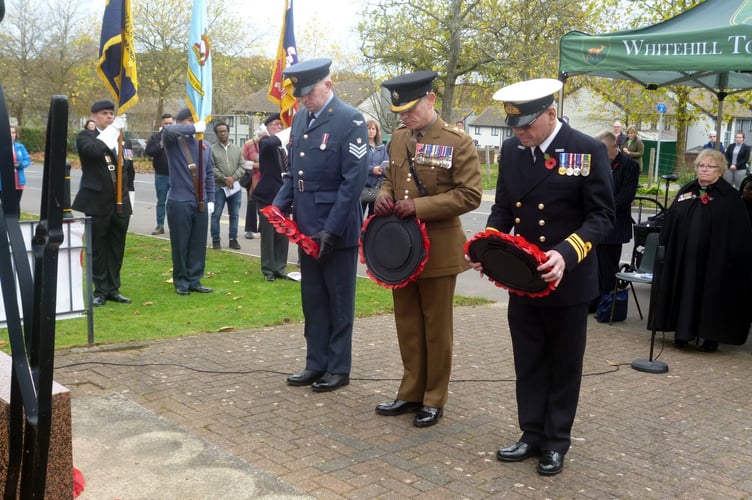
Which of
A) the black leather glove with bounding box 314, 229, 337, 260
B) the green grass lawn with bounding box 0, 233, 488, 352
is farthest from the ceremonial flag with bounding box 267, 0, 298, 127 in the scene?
the black leather glove with bounding box 314, 229, 337, 260

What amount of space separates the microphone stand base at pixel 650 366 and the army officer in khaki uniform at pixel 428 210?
2353 millimetres

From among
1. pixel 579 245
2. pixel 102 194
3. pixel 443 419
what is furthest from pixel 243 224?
pixel 579 245

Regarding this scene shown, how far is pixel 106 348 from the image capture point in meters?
6.76

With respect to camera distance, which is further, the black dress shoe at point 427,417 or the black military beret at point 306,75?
the black military beret at point 306,75

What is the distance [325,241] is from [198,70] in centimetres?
483

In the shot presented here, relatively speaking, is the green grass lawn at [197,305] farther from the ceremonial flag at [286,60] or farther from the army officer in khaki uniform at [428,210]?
the army officer in khaki uniform at [428,210]

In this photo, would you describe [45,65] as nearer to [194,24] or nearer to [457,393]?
[194,24]

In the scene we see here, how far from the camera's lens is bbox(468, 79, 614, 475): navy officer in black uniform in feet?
14.0

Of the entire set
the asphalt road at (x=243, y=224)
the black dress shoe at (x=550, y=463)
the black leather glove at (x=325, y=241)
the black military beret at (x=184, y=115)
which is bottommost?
the black dress shoe at (x=550, y=463)

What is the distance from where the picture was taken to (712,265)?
7676 millimetres

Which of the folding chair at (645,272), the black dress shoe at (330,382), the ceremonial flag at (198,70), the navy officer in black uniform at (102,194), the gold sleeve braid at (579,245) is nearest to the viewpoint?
the gold sleeve braid at (579,245)

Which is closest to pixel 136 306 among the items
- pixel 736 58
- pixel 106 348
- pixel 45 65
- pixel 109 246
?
pixel 109 246

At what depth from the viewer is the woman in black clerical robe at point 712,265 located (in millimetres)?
7562

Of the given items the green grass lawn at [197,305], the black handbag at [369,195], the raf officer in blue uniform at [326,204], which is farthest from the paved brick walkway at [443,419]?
the black handbag at [369,195]
